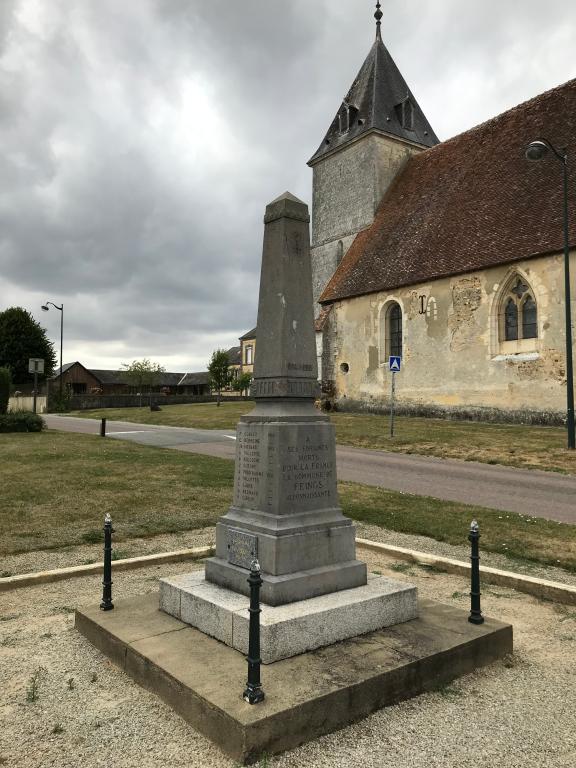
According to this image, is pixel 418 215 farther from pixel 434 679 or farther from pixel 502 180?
pixel 434 679

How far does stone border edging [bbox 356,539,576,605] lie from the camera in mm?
5461

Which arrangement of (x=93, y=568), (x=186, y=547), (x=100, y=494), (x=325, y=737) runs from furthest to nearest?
1. (x=100, y=494)
2. (x=186, y=547)
3. (x=93, y=568)
4. (x=325, y=737)

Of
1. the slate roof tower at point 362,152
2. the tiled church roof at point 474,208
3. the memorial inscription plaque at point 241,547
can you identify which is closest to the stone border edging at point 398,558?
the memorial inscription plaque at point 241,547

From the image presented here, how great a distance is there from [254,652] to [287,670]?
0.47 metres

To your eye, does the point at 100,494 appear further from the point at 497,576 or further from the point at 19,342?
the point at 19,342

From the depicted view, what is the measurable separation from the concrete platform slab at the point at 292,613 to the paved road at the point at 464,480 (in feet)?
17.5

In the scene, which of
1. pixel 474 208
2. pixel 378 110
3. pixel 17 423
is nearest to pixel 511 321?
pixel 474 208

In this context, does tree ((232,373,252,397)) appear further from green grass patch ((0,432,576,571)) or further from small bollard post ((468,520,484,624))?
small bollard post ((468,520,484,624))

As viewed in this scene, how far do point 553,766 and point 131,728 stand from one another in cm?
240

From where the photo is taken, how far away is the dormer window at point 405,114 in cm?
3312

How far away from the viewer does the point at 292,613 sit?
13.1 feet

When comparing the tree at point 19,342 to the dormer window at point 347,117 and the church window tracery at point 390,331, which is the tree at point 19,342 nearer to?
the dormer window at point 347,117

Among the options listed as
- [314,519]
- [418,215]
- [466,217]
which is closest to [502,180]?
[466,217]

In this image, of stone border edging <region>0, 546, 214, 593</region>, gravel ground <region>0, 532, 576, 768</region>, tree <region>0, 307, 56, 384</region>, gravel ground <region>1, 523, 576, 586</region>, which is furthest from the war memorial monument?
tree <region>0, 307, 56, 384</region>
